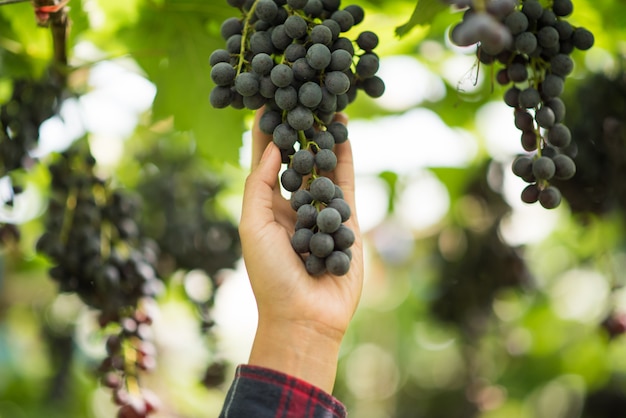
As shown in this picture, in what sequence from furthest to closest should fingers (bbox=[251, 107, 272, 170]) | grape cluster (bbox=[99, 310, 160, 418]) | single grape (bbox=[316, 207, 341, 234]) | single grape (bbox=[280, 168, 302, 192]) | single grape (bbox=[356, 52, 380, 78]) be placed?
grape cluster (bbox=[99, 310, 160, 418]) < fingers (bbox=[251, 107, 272, 170]) < single grape (bbox=[356, 52, 380, 78]) < single grape (bbox=[280, 168, 302, 192]) < single grape (bbox=[316, 207, 341, 234])

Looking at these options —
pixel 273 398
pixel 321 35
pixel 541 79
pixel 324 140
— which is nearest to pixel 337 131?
pixel 324 140

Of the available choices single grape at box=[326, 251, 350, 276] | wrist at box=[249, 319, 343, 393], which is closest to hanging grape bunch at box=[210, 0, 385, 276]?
single grape at box=[326, 251, 350, 276]

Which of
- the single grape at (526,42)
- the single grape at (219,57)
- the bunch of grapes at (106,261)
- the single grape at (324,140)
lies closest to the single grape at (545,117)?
the single grape at (526,42)

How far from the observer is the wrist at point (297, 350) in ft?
3.94

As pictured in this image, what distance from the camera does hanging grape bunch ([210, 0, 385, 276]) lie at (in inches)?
43.5

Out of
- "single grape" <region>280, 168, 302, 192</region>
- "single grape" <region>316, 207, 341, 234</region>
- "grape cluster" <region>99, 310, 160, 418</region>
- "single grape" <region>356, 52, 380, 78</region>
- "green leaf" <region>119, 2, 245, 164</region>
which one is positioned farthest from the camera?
"green leaf" <region>119, 2, 245, 164</region>

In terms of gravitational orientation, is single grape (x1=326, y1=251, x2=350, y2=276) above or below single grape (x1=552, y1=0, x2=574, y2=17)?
below

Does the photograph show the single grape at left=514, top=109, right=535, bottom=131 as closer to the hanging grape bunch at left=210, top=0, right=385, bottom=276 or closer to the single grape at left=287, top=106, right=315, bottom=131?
the hanging grape bunch at left=210, top=0, right=385, bottom=276

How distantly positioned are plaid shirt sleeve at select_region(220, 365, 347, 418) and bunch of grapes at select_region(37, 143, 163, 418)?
63 centimetres

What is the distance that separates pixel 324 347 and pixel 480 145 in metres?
1.85

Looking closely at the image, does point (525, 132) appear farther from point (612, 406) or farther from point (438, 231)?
point (612, 406)

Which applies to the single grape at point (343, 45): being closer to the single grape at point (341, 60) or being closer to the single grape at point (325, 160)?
the single grape at point (341, 60)

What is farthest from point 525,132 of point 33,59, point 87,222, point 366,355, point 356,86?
point 366,355

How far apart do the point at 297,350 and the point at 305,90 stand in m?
0.49
